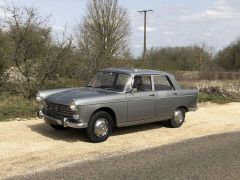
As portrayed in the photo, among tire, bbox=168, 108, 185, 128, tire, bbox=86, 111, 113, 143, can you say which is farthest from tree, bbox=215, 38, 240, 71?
tire, bbox=86, 111, 113, 143

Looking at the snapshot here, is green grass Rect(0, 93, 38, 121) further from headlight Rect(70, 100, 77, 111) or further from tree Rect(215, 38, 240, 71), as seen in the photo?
tree Rect(215, 38, 240, 71)

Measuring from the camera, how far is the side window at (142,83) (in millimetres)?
10266

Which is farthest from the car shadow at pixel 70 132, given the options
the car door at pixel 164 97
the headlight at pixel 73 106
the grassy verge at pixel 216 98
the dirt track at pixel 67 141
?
the grassy verge at pixel 216 98

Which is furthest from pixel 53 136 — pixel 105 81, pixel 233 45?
pixel 233 45

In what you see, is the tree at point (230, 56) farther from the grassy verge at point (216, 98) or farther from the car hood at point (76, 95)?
the car hood at point (76, 95)

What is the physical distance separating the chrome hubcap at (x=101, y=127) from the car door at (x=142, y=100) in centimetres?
77

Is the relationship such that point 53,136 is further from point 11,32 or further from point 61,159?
point 11,32

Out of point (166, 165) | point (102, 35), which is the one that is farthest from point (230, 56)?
point (166, 165)

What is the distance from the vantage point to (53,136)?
379 inches

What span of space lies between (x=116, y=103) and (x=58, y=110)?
1283 millimetres

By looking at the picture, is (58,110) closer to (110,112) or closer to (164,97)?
(110,112)

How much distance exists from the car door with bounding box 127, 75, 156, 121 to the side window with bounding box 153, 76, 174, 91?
20 cm

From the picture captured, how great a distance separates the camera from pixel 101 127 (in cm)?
926

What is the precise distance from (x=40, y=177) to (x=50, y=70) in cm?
917
